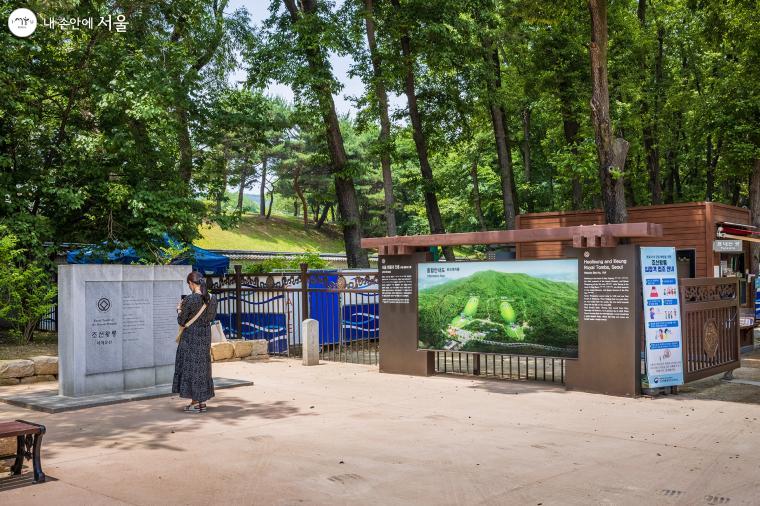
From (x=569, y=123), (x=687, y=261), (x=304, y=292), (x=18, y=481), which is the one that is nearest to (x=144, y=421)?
(x=18, y=481)

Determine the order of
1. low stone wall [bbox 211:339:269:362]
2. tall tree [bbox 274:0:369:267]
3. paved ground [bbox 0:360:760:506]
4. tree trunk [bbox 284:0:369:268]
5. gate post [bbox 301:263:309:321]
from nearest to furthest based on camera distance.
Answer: paved ground [bbox 0:360:760:506], low stone wall [bbox 211:339:269:362], gate post [bbox 301:263:309:321], tall tree [bbox 274:0:369:267], tree trunk [bbox 284:0:369:268]

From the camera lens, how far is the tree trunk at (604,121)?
15.1m

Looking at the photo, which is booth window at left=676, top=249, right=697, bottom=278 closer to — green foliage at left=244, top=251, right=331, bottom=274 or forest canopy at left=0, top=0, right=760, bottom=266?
forest canopy at left=0, top=0, right=760, bottom=266

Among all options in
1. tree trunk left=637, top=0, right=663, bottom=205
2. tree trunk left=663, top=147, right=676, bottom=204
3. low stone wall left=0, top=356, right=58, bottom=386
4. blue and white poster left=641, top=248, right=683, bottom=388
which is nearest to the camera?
blue and white poster left=641, top=248, right=683, bottom=388

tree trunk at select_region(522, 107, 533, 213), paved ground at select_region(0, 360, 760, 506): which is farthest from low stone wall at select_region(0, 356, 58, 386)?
tree trunk at select_region(522, 107, 533, 213)

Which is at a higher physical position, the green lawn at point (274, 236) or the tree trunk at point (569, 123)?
the tree trunk at point (569, 123)

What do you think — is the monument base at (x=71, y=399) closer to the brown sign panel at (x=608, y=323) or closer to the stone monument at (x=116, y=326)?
the stone monument at (x=116, y=326)

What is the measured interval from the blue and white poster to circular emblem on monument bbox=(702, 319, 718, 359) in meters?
0.83

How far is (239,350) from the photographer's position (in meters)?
15.8

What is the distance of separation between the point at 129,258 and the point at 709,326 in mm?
13245

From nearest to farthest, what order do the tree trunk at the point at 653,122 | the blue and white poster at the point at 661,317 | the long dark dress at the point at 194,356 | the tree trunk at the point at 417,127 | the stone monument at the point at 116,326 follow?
1. the long dark dress at the point at 194,356
2. the blue and white poster at the point at 661,317
3. the stone monument at the point at 116,326
4. the tree trunk at the point at 417,127
5. the tree trunk at the point at 653,122

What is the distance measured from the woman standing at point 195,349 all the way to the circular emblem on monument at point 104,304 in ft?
6.62

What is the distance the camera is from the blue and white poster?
35.1ft

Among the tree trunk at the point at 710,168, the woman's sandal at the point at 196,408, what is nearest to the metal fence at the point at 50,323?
the woman's sandal at the point at 196,408
